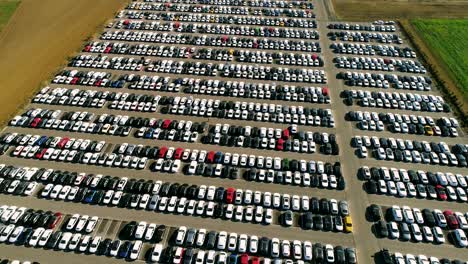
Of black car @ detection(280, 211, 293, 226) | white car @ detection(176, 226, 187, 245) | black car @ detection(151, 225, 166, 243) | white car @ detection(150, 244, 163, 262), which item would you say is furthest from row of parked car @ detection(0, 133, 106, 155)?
black car @ detection(280, 211, 293, 226)

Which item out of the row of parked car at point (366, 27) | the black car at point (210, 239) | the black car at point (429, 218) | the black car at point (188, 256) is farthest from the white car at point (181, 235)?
the row of parked car at point (366, 27)

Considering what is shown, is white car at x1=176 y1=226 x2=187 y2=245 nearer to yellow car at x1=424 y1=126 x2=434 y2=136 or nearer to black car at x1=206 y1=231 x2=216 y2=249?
black car at x1=206 y1=231 x2=216 y2=249

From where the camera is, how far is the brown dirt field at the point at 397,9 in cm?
11684

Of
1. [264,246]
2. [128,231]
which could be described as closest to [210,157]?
[128,231]

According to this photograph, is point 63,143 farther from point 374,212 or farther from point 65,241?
point 374,212

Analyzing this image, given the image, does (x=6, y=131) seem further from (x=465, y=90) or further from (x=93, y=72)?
(x=465, y=90)

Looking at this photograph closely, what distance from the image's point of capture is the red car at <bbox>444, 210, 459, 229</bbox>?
57.4 m

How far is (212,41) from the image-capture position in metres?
104

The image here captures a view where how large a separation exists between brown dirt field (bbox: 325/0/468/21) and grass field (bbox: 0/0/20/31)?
362 ft

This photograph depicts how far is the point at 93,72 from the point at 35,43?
92.1 feet

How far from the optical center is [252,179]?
65438 millimetres

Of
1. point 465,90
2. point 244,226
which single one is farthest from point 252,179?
point 465,90

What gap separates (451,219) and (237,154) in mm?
39179

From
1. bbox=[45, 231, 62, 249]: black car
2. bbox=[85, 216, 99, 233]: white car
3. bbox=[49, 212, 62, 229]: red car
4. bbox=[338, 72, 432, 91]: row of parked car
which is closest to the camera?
bbox=[45, 231, 62, 249]: black car
